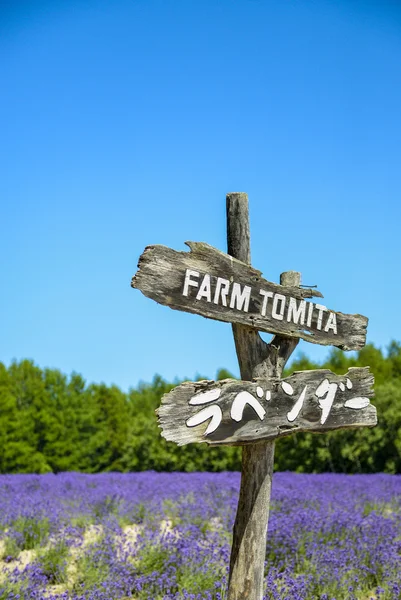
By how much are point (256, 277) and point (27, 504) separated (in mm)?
5505

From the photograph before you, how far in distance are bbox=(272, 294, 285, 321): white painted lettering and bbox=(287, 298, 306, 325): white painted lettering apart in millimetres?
73

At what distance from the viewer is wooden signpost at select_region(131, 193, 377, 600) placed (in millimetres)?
3461

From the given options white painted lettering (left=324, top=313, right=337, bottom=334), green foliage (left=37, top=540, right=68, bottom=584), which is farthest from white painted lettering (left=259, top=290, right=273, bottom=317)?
green foliage (left=37, top=540, right=68, bottom=584)

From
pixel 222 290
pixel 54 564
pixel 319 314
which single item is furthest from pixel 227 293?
pixel 54 564

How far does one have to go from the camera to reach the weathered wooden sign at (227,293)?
348cm

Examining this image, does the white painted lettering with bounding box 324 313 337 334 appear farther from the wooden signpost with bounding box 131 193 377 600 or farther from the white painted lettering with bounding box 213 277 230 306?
the white painted lettering with bounding box 213 277 230 306

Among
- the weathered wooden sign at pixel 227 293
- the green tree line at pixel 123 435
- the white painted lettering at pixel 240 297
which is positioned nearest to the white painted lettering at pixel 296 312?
the weathered wooden sign at pixel 227 293

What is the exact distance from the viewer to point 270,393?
3.84 metres

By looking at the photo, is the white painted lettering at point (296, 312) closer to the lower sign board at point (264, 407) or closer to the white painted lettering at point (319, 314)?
the white painted lettering at point (319, 314)

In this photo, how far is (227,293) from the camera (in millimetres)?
3742

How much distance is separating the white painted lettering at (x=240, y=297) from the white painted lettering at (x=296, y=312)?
0.40 metres

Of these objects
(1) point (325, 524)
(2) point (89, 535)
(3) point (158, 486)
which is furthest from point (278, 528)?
(3) point (158, 486)

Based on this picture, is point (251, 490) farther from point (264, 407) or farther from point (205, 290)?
point (205, 290)

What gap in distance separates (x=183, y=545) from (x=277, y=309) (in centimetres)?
303
